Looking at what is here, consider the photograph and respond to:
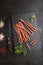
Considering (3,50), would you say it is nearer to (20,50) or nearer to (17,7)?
(20,50)

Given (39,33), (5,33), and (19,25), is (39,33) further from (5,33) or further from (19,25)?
(5,33)

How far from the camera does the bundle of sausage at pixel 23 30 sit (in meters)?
1.93

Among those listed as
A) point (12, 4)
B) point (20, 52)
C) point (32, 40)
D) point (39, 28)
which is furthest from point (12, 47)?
point (12, 4)

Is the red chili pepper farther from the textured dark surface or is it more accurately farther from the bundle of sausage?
the textured dark surface

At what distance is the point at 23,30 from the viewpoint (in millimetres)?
1936

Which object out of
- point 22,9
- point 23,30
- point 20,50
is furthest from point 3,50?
point 22,9

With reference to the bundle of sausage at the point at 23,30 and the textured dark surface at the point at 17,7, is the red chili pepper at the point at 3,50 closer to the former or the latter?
the bundle of sausage at the point at 23,30

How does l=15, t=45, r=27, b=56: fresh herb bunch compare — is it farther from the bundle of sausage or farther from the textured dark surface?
the textured dark surface

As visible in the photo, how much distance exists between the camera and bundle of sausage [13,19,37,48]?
193cm

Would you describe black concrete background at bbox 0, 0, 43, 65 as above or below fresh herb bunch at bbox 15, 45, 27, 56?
above

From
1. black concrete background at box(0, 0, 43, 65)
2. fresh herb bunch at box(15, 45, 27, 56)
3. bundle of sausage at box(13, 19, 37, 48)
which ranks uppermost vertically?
black concrete background at box(0, 0, 43, 65)

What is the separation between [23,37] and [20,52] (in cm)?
19

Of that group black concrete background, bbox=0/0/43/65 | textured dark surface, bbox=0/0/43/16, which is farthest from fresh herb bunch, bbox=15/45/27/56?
textured dark surface, bbox=0/0/43/16

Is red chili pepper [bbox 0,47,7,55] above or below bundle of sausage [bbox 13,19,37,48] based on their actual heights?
below
